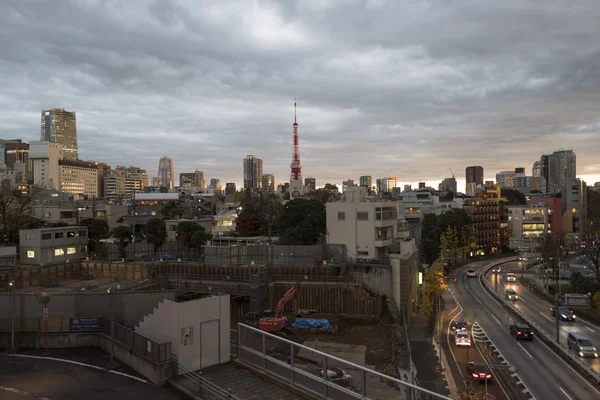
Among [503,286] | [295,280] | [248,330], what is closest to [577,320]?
[503,286]

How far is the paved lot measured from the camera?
12391 millimetres

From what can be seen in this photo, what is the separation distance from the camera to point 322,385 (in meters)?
10.6

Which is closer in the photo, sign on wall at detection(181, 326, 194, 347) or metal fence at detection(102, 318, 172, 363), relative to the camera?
metal fence at detection(102, 318, 172, 363)

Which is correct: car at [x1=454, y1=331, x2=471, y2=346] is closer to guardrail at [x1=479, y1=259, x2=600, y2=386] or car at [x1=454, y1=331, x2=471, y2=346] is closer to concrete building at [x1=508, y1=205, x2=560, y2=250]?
guardrail at [x1=479, y1=259, x2=600, y2=386]

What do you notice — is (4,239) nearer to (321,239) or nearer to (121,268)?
(121,268)

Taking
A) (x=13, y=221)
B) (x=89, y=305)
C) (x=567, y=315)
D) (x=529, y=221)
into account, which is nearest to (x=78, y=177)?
(x=13, y=221)

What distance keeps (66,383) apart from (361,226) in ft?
100

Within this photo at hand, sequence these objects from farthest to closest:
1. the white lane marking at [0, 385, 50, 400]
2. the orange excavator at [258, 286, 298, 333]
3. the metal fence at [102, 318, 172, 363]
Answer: the orange excavator at [258, 286, 298, 333], the metal fence at [102, 318, 172, 363], the white lane marking at [0, 385, 50, 400]

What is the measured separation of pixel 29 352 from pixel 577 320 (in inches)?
1619

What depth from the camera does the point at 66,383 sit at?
1338 cm

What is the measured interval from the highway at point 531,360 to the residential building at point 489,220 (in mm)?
41303

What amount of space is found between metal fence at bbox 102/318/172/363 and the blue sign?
6.36 ft

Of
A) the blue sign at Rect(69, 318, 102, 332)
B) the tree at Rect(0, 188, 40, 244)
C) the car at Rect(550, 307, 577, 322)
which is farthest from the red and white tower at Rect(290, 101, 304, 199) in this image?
the blue sign at Rect(69, 318, 102, 332)

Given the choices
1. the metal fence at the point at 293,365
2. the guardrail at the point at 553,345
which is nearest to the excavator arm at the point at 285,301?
the metal fence at the point at 293,365
